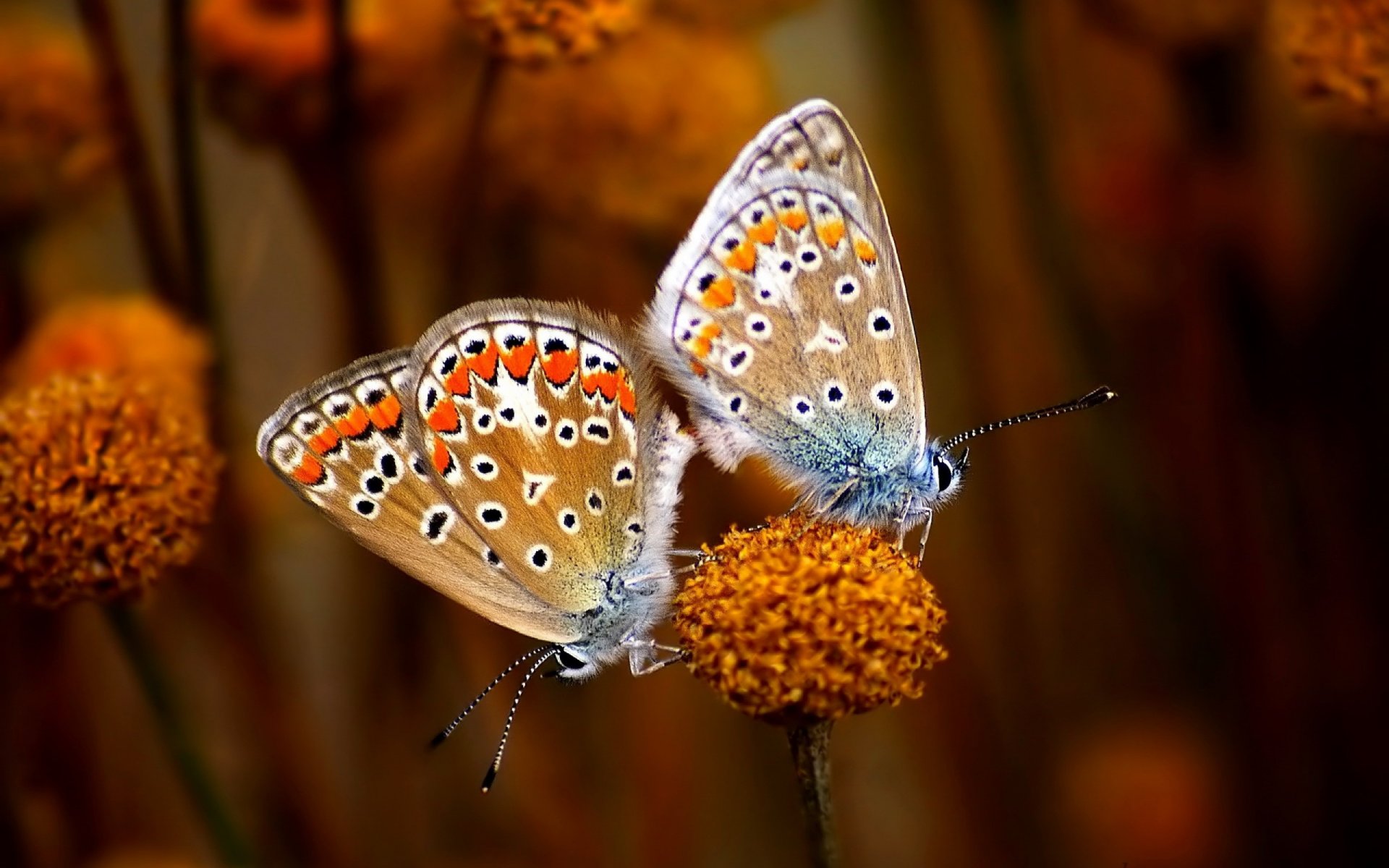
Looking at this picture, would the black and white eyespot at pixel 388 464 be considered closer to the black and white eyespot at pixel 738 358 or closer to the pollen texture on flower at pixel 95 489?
the pollen texture on flower at pixel 95 489

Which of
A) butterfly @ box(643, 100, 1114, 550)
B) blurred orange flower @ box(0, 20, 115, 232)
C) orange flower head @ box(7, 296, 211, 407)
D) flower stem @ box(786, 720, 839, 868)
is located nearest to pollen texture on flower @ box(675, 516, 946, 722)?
flower stem @ box(786, 720, 839, 868)

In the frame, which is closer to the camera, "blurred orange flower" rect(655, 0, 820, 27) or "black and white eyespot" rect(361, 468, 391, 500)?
"black and white eyespot" rect(361, 468, 391, 500)

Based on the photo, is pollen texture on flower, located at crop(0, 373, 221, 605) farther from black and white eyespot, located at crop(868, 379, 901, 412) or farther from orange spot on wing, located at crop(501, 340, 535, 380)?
black and white eyespot, located at crop(868, 379, 901, 412)

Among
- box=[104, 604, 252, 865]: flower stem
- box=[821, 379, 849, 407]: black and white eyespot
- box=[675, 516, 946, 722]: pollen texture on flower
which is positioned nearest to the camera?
box=[675, 516, 946, 722]: pollen texture on flower

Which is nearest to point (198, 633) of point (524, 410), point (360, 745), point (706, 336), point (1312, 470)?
point (360, 745)

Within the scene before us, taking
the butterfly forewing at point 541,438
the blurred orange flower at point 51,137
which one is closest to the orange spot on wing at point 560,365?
the butterfly forewing at point 541,438

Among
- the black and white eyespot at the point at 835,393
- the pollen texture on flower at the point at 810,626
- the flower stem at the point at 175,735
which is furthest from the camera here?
the black and white eyespot at the point at 835,393
